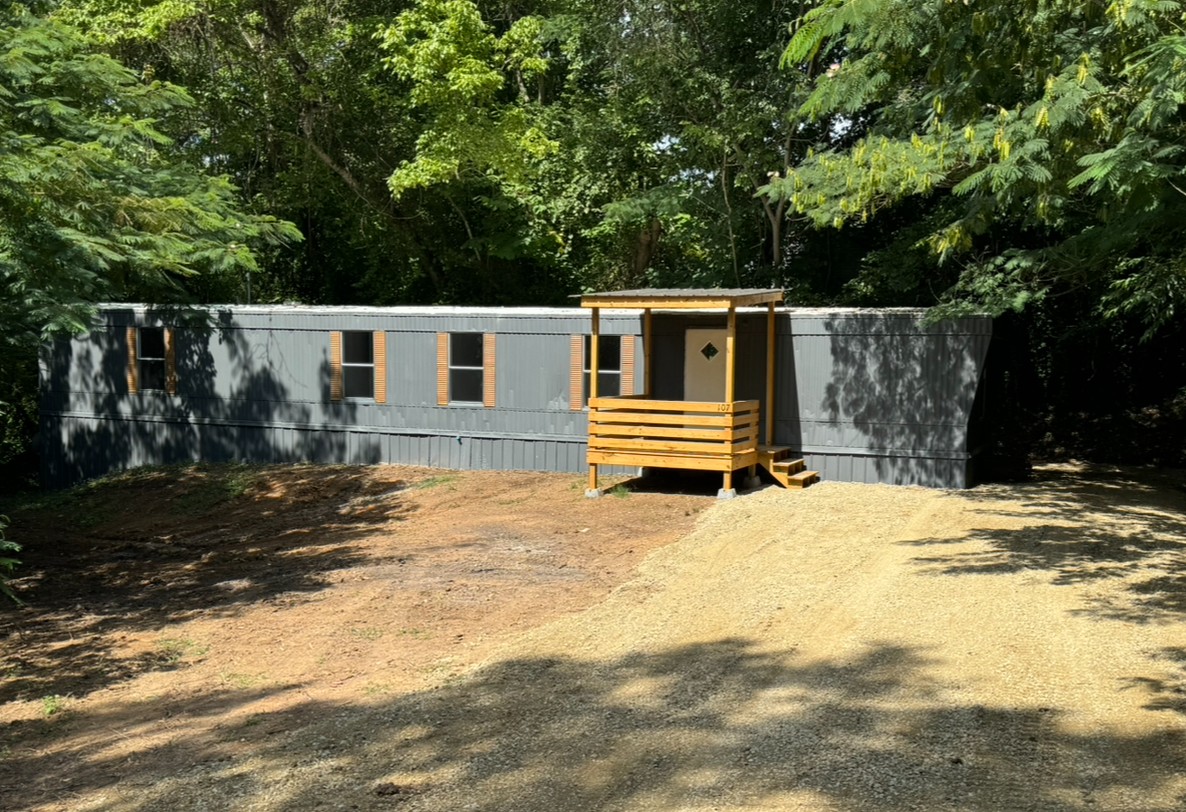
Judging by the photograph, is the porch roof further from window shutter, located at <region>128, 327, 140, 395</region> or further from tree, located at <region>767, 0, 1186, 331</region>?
window shutter, located at <region>128, 327, 140, 395</region>

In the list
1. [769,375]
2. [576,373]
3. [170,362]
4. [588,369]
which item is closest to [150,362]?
[170,362]

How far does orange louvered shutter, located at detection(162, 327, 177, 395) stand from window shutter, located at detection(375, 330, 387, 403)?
156 inches

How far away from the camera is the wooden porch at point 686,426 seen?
1400 centimetres

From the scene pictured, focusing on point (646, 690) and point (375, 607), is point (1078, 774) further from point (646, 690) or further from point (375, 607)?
point (375, 607)

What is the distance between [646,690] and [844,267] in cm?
1385

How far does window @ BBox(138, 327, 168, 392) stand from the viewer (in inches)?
777

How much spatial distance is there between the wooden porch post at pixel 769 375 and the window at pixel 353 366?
6174 mm

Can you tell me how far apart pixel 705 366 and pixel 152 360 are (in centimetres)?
970

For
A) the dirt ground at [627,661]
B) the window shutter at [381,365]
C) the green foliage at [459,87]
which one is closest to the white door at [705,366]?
the dirt ground at [627,661]

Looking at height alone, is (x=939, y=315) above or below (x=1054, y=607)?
above

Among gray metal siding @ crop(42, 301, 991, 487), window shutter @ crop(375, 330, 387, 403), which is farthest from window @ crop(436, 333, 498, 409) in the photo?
window shutter @ crop(375, 330, 387, 403)

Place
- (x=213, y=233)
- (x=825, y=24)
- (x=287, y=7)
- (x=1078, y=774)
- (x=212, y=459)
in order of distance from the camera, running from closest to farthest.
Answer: (x=1078, y=774)
(x=825, y=24)
(x=213, y=233)
(x=212, y=459)
(x=287, y=7)

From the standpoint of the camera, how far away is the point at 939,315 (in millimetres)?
14094

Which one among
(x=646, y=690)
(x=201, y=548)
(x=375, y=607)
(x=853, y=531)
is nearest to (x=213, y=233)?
(x=201, y=548)
